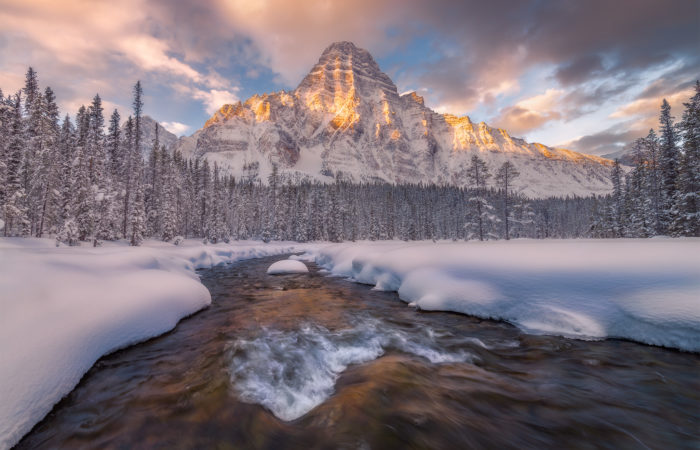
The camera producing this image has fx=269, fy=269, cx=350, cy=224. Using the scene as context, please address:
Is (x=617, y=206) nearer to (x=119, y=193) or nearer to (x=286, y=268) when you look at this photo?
(x=286, y=268)

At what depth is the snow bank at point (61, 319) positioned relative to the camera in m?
3.55

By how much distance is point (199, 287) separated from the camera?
1020 cm

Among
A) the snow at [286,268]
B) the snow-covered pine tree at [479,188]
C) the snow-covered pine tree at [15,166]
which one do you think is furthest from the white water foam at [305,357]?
the snow-covered pine tree at [479,188]

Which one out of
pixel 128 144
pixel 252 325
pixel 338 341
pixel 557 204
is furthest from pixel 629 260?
pixel 557 204

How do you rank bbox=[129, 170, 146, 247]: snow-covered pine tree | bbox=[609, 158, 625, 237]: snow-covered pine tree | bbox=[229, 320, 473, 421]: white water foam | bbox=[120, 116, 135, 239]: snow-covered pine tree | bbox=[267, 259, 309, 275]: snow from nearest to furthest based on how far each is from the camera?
bbox=[229, 320, 473, 421]: white water foam
bbox=[267, 259, 309, 275]: snow
bbox=[120, 116, 135, 239]: snow-covered pine tree
bbox=[129, 170, 146, 247]: snow-covered pine tree
bbox=[609, 158, 625, 237]: snow-covered pine tree

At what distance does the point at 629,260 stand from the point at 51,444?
12.2 metres

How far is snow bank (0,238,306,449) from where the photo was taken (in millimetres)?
3551

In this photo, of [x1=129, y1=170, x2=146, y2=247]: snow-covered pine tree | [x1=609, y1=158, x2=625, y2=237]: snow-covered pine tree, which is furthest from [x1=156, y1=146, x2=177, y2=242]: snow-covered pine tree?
[x1=609, y1=158, x2=625, y2=237]: snow-covered pine tree

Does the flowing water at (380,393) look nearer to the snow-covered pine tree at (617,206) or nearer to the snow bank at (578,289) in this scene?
the snow bank at (578,289)

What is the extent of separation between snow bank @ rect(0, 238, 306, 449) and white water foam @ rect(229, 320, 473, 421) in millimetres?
2458

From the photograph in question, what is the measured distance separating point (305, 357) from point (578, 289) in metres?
7.10

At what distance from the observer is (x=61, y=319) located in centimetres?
471

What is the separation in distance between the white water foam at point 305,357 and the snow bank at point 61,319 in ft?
8.06

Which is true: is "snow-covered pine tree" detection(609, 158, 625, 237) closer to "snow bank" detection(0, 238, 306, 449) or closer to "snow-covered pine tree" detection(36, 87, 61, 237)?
"snow bank" detection(0, 238, 306, 449)
